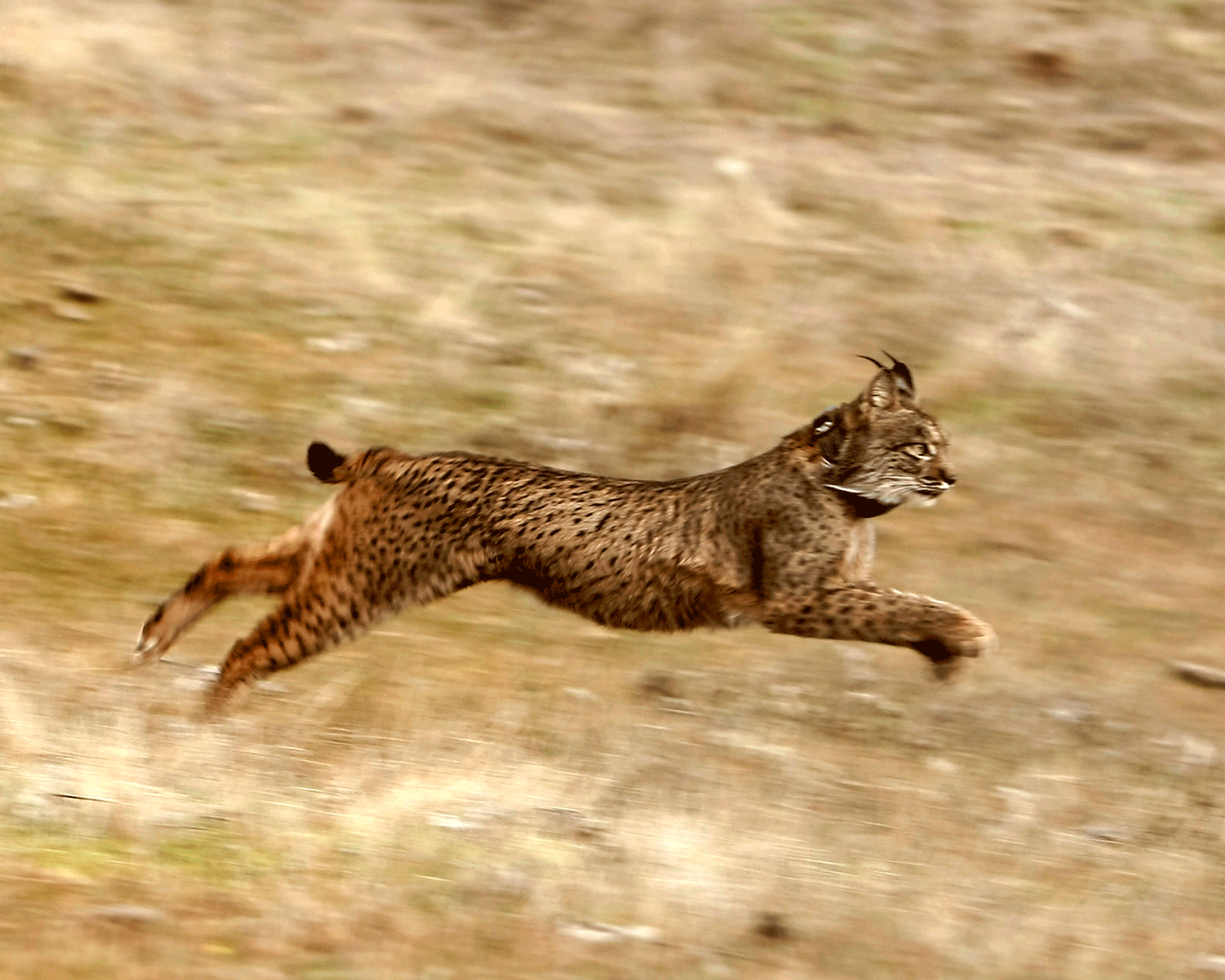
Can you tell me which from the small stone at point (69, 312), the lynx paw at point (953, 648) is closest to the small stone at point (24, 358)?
the small stone at point (69, 312)

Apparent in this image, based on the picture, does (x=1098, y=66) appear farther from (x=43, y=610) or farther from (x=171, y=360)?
A: (x=43, y=610)

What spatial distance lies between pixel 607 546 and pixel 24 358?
16.3 ft

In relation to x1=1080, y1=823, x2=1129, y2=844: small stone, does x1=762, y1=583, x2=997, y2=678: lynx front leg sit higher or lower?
higher

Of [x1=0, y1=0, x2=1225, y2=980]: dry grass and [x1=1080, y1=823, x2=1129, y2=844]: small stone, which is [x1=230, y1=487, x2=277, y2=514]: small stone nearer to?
[x1=0, y1=0, x2=1225, y2=980]: dry grass

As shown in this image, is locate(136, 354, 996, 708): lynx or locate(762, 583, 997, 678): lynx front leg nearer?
locate(762, 583, 997, 678): lynx front leg

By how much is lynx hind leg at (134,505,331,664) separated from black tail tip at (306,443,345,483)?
13 centimetres

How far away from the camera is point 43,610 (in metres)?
8.02

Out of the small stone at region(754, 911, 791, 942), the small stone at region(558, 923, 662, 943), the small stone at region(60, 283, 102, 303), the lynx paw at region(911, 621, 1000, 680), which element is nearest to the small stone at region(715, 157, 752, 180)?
the small stone at region(60, 283, 102, 303)

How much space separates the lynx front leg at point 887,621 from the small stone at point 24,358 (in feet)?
17.6

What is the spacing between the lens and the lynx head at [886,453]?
7125 mm

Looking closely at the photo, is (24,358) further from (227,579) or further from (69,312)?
(227,579)

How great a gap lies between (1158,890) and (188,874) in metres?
3.06

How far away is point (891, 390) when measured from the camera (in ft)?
23.7

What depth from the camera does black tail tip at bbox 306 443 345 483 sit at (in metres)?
7.18
